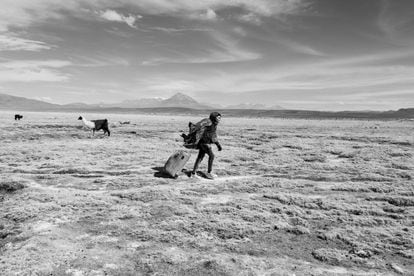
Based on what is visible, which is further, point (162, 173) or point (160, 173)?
point (160, 173)

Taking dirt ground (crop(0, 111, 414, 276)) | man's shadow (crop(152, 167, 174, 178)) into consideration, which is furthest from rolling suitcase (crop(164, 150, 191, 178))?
dirt ground (crop(0, 111, 414, 276))

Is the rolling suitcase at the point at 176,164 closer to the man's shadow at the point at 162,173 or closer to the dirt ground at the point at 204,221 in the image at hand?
the man's shadow at the point at 162,173

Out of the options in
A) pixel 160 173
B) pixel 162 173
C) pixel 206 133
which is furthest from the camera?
pixel 160 173

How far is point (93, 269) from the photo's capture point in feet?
20.2

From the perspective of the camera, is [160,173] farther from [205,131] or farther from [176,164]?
[205,131]

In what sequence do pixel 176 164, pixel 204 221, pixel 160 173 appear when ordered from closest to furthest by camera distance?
pixel 204 221
pixel 176 164
pixel 160 173

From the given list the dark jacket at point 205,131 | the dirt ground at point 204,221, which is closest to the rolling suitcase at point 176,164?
the dirt ground at point 204,221

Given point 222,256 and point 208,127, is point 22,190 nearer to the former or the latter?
point 208,127

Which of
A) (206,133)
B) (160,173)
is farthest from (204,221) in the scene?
(160,173)

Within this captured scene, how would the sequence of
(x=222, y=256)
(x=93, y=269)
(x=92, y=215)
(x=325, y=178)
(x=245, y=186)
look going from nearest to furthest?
(x=93, y=269)
(x=222, y=256)
(x=92, y=215)
(x=245, y=186)
(x=325, y=178)

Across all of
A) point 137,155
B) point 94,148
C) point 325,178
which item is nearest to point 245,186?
point 325,178

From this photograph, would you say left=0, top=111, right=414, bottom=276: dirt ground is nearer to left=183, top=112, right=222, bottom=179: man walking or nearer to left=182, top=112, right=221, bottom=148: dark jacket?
Result: left=183, top=112, right=222, bottom=179: man walking

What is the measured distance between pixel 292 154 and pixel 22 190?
1657 cm

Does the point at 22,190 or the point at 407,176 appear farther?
the point at 407,176
